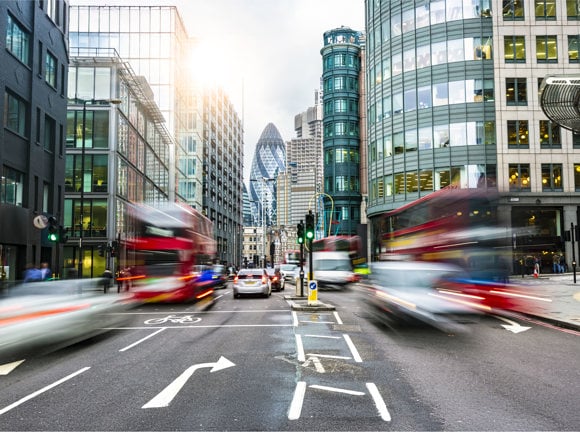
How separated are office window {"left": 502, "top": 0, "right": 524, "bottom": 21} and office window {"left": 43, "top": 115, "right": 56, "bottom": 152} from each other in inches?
1408

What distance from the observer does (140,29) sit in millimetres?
66000

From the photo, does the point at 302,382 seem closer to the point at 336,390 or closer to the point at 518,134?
the point at 336,390

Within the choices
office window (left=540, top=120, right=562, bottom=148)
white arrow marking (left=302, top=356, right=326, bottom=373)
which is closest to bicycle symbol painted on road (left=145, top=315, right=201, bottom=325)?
white arrow marking (left=302, top=356, right=326, bottom=373)

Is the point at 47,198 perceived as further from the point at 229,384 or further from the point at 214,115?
the point at 214,115

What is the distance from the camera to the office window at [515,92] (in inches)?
1679

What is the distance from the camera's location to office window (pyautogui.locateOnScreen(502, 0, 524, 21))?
43188mm

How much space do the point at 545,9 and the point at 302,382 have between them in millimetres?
45471

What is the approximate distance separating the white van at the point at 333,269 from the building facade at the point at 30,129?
1545cm

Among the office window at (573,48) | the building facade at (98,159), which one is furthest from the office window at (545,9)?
the building facade at (98,159)

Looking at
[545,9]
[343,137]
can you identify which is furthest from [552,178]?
[343,137]

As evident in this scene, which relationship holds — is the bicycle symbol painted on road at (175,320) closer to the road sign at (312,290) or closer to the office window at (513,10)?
the road sign at (312,290)

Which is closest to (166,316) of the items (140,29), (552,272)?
(552,272)

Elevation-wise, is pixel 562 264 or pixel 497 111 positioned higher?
pixel 497 111

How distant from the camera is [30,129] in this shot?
94.5 feet
